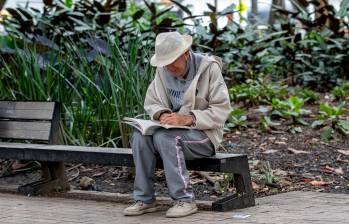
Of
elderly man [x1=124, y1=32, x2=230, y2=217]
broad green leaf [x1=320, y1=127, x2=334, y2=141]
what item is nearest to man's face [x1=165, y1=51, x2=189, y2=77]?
elderly man [x1=124, y1=32, x2=230, y2=217]

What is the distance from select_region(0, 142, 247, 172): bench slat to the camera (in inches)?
226

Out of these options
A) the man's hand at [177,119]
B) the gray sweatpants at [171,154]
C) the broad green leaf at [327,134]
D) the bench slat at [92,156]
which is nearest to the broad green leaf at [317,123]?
the broad green leaf at [327,134]

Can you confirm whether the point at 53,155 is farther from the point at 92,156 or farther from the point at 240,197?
the point at 240,197

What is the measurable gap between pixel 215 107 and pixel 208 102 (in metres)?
0.11

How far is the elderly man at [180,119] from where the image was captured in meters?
5.67

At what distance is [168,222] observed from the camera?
5.54 m

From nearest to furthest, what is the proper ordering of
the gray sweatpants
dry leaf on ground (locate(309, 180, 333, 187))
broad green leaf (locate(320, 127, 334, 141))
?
the gray sweatpants < dry leaf on ground (locate(309, 180, 333, 187)) < broad green leaf (locate(320, 127, 334, 141))

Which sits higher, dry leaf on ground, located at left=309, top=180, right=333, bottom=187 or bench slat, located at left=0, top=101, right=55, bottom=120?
bench slat, located at left=0, top=101, right=55, bottom=120

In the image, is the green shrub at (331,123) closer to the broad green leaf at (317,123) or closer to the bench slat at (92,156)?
the broad green leaf at (317,123)

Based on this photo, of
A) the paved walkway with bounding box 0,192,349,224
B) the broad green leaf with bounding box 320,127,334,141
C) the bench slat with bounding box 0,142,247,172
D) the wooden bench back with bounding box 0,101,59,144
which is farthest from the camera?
the broad green leaf with bounding box 320,127,334,141

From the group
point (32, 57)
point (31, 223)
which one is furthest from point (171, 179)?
point (32, 57)

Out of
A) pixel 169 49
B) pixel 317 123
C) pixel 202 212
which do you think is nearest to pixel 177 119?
pixel 169 49

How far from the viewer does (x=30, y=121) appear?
7.31 m

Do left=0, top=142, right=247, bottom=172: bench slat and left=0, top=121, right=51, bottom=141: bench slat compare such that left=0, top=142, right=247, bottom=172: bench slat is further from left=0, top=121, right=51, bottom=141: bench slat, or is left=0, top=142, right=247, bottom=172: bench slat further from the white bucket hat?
the white bucket hat
